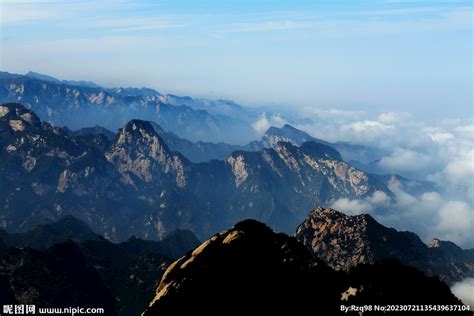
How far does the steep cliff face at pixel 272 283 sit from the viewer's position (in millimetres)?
104812

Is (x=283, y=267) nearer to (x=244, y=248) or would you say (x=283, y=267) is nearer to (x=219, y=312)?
(x=244, y=248)

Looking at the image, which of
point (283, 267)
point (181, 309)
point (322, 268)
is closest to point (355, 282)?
point (322, 268)

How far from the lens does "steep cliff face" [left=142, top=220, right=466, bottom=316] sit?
344ft

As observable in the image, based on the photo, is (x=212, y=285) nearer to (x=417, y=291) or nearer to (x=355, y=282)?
(x=355, y=282)

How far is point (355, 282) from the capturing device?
107 meters

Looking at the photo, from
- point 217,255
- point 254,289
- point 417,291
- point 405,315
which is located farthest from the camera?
point 217,255

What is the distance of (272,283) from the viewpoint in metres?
114

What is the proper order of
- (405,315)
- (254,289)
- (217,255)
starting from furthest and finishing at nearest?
(217,255)
(254,289)
(405,315)

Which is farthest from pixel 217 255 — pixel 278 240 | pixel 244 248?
pixel 278 240

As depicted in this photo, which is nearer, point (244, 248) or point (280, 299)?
point (280, 299)

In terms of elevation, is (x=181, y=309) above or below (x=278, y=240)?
below

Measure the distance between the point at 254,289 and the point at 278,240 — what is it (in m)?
15.5

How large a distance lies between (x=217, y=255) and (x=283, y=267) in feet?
47.2

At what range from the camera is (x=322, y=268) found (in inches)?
4528
